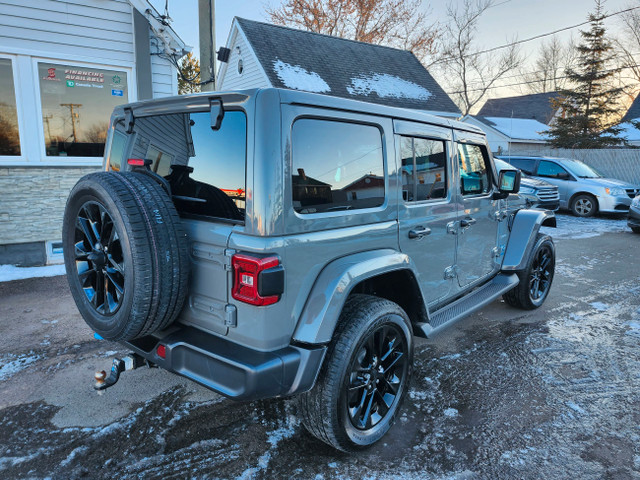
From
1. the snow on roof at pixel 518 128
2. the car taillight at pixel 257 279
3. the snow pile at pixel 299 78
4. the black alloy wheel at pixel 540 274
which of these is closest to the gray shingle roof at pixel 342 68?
the snow pile at pixel 299 78

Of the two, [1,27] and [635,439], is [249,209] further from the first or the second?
[1,27]

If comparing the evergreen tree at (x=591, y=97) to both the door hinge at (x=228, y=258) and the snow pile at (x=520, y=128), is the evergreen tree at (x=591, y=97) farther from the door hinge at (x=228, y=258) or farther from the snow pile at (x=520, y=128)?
the door hinge at (x=228, y=258)

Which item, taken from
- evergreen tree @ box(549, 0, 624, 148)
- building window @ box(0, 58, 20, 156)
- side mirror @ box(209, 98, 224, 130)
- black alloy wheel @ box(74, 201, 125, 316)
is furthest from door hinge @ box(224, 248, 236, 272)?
evergreen tree @ box(549, 0, 624, 148)

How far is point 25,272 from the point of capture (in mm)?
6523

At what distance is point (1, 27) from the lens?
6367mm

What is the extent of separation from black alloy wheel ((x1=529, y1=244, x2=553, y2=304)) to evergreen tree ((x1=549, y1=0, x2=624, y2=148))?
2106cm

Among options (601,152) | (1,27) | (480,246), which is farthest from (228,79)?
(480,246)

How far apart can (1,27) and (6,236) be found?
9.77 ft

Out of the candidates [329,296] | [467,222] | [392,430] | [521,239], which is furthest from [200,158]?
[521,239]

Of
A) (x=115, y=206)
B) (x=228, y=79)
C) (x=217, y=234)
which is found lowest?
(x=217, y=234)

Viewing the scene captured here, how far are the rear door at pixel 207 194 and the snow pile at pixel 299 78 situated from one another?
13.0 metres

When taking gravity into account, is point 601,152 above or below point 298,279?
above

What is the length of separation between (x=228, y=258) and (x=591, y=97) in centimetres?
2677

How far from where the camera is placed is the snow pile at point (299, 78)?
15125mm
